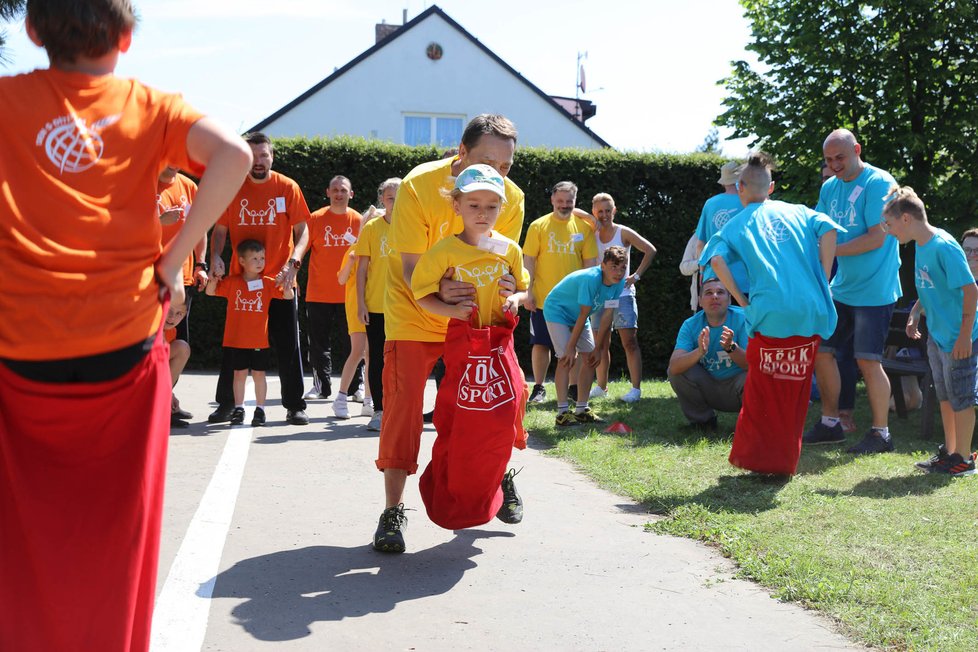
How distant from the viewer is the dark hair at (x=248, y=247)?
29.2ft

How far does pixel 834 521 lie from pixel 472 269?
2.41m

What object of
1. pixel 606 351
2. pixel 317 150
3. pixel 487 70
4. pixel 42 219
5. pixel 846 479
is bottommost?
pixel 846 479

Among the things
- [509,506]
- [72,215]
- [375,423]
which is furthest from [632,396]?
[72,215]

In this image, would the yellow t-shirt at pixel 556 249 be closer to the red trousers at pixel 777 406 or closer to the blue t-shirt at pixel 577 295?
the blue t-shirt at pixel 577 295

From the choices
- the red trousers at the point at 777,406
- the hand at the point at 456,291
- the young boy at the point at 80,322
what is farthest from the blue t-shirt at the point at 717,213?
the young boy at the point at 80,322

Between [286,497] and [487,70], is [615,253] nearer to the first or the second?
[286,497]

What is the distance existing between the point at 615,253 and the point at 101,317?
6.79 metres

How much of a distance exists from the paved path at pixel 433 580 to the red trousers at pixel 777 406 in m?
0.89

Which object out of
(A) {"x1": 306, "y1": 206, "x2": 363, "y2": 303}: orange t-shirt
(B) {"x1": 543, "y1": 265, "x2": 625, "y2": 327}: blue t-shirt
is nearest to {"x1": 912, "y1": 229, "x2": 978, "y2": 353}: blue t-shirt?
(B) {"x1": 543, "y1": 265, "x2": 625, "y2": 327}: blue t-shirt

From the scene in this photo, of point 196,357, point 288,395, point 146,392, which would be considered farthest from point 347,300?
point 146,392

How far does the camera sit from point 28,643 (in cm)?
270

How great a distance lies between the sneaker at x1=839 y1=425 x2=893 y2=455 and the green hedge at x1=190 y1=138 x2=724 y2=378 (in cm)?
780

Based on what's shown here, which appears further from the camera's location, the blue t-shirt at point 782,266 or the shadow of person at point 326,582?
the blue t-shirt at point 782,266

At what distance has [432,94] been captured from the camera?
31.1 m
